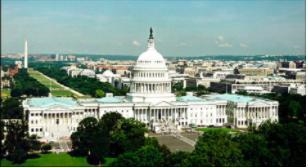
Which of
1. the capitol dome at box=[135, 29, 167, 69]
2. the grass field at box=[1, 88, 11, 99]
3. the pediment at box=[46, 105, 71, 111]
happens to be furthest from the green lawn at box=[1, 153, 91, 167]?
the grass field at box=[1, 88, 11, 99]

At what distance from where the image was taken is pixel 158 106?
5228cm

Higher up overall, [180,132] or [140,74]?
[140,74]

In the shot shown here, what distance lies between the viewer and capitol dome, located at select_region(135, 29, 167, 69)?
55.8 metres

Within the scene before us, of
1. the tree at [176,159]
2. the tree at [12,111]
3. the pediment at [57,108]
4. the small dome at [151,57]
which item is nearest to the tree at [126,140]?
the tree at [176,159]

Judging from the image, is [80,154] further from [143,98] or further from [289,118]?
[289,118]

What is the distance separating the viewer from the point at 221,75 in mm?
111562

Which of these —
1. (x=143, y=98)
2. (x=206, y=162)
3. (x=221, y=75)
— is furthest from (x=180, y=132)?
(x=221, y=75)

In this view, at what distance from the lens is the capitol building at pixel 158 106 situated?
49031mm

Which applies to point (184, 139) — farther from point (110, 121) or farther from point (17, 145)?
point (17, 145)

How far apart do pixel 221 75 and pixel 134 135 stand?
77.2m

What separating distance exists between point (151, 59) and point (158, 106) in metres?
6.07

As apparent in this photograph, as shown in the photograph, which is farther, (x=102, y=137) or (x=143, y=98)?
(x=143, y=98)

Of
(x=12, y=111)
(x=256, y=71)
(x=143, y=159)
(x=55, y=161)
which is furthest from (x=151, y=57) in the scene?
(x=256, y=71)

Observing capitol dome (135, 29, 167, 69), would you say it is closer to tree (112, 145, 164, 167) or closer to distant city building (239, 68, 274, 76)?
tree (112, 145, 164, 167)
